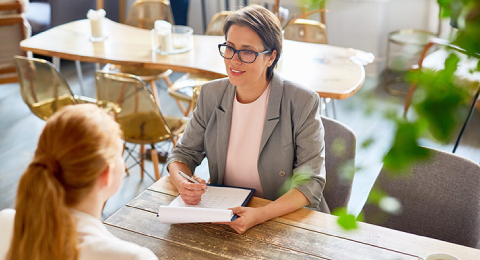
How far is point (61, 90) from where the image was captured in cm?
280

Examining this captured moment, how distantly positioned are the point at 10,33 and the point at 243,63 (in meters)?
2.58

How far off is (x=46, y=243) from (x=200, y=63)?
2.18m

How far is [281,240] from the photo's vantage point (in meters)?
1.39

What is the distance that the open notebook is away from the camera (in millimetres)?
1432

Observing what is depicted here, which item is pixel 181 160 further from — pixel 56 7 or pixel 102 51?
pixel 56 7

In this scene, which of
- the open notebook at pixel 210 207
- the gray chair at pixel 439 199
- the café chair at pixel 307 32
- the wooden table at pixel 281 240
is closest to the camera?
the wooden table at pixel 281 240

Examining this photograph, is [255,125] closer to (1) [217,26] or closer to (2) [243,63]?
(2) [243,63]

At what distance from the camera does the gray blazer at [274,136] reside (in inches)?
66.9

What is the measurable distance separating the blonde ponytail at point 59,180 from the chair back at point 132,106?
1.52m

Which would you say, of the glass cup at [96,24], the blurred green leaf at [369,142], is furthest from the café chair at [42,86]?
the blurred green leaf at [369,142]

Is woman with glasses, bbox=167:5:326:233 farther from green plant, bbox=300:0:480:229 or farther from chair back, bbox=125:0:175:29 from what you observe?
chair back, bbox=125:0:175:29

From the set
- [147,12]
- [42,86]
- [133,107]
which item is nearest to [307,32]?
[147,12]

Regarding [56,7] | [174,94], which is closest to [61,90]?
[174,94]

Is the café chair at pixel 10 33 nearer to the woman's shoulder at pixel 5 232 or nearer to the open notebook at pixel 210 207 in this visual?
the open notebook at pixel 210 207
